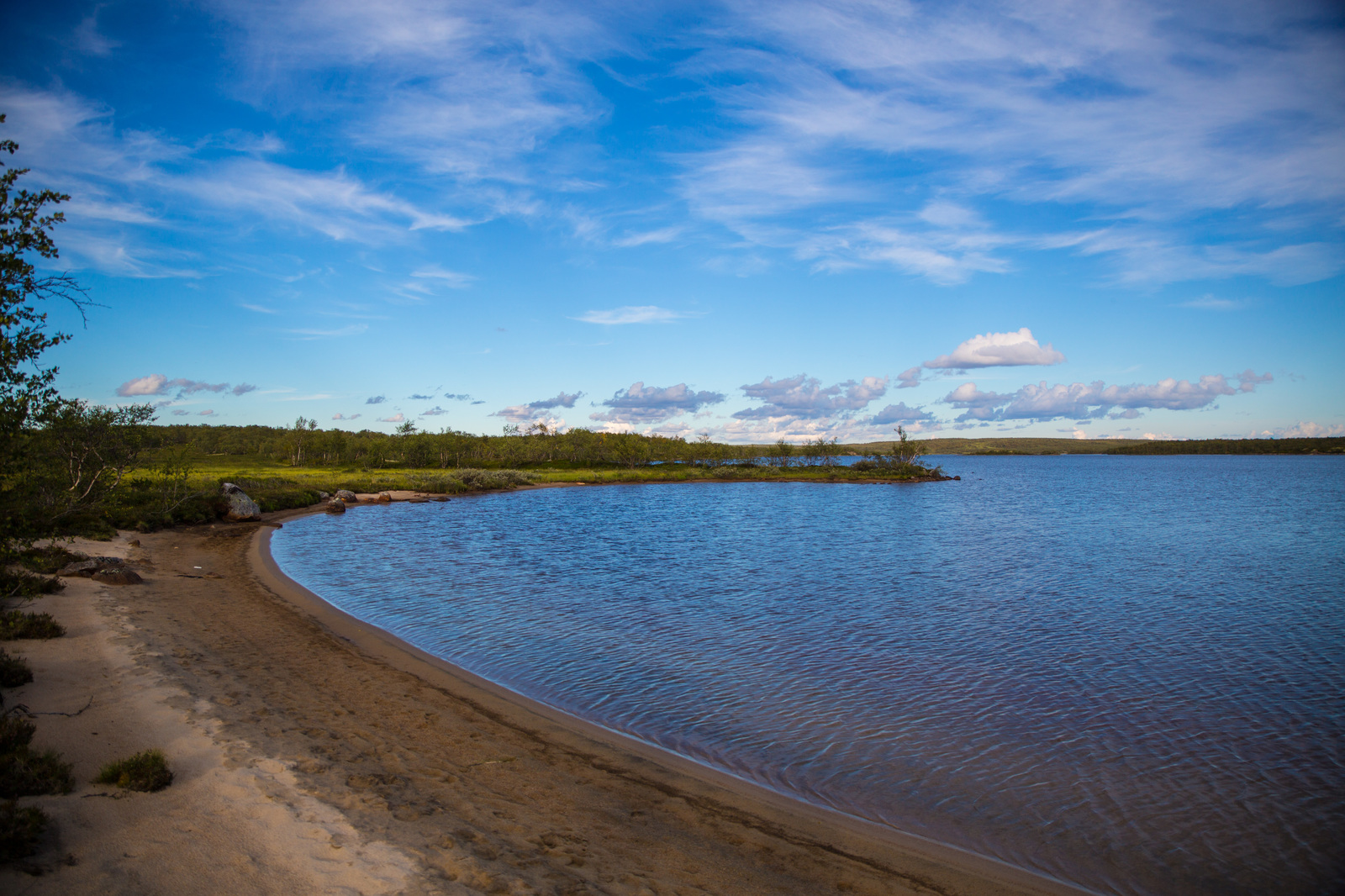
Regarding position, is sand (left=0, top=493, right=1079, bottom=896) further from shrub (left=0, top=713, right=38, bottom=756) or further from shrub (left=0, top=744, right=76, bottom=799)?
shrub (left=0, top=713, right=38, bottom=756)

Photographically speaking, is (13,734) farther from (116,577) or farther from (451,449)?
(451,449)

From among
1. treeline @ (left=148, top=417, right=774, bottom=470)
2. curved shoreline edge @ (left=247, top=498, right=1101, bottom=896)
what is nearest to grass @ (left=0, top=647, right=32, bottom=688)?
curved shoreline edge @ (left=247, top=498, right=1101, bottom=896)

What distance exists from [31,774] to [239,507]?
39.1 metres

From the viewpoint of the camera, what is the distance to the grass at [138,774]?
701cm

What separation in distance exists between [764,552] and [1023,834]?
24.4 m

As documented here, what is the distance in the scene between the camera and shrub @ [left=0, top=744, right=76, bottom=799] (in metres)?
6.43

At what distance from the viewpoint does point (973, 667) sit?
14.1 m

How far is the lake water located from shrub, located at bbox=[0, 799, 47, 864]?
721cm

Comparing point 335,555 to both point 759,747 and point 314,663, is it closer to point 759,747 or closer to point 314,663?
point 314,663

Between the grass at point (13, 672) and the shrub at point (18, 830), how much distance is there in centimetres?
507

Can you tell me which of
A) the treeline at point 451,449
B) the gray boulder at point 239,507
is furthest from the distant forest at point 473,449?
the gray boulder at point 239,507

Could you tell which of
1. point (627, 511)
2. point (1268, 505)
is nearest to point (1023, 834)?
point (627, 511)

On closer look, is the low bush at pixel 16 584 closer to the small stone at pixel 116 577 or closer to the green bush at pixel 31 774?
the small stone at pixel 116 577

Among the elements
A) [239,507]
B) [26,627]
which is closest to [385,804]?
[26,627]
